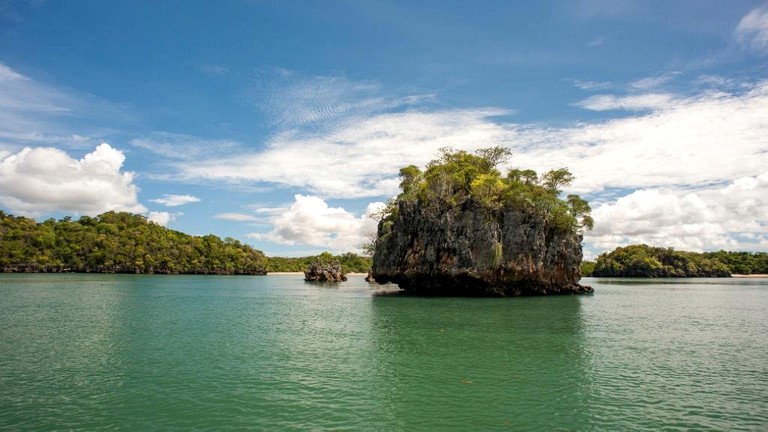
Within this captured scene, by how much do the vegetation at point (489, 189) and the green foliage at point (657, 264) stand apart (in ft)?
418

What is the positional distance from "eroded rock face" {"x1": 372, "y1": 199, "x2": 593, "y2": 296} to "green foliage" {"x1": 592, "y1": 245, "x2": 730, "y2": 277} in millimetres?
127652

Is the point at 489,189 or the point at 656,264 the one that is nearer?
the point at 489,189

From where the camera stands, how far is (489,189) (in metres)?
64.4

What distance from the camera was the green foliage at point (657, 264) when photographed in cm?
17788

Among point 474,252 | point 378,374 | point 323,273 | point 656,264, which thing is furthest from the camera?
point 656,264

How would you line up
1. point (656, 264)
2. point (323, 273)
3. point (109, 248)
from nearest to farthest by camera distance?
1. point (323, 273)
2. point (109, 248)
3. point (656, 264)

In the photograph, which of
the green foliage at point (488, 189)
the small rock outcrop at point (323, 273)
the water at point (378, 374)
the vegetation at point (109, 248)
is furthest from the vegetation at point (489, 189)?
the vegetation at point (109, 248)

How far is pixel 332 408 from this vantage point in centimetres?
1590

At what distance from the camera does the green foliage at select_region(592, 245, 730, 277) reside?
178 m

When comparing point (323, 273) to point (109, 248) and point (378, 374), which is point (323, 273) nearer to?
point (109, 248)

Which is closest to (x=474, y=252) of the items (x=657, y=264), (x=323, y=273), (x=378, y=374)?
(x=378, y=374)

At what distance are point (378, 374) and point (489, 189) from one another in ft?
156

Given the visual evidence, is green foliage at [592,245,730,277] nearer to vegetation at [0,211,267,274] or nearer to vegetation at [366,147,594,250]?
vegetation at [366,147,594,250]

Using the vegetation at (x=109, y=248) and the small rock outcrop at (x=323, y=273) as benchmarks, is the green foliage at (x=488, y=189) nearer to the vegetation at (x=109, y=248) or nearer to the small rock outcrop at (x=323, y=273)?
the small rock outcrop at (x=323, y=273)
